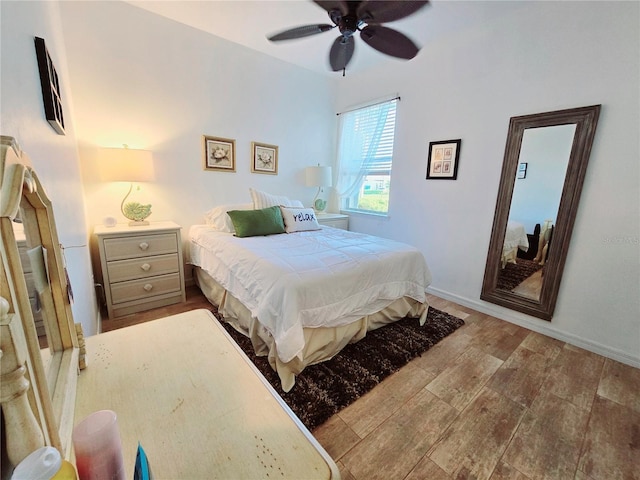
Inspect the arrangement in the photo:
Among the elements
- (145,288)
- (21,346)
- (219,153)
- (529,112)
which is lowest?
(145,288)

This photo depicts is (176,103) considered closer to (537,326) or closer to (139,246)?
(139,246)

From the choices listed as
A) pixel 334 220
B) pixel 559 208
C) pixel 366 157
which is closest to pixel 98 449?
pixel 559 208

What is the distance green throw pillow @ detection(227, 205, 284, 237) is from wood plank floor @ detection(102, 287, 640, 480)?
1.66 m

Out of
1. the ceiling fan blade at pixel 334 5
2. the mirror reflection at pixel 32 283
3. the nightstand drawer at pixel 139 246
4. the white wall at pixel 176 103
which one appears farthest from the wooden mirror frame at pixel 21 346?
the white wall at pixel 176 103

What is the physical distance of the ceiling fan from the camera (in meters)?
1.49

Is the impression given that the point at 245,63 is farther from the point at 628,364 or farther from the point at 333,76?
the point at 628,364

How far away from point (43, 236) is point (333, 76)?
404 centimetres

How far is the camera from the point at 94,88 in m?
2.31

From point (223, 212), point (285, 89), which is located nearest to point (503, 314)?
point (223, 212)

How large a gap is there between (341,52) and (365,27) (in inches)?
13.2

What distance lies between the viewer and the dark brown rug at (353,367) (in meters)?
1.49

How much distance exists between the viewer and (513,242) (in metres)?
2.49

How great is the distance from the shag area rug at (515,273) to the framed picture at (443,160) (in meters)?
1.03

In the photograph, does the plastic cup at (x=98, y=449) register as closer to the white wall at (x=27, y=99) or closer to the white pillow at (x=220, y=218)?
the white wall at (x=27, y=99)
